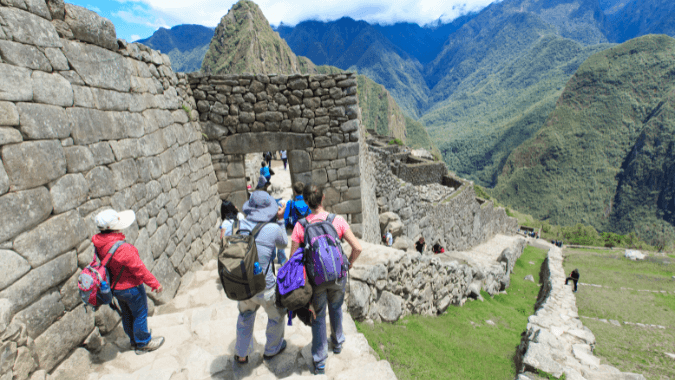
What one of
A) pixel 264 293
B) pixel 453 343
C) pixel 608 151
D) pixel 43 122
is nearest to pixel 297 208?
pixel 264 293

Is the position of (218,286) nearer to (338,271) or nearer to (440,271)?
(338,271)

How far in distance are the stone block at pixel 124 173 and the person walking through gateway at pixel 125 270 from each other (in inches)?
37.5

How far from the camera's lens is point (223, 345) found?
3498 mm

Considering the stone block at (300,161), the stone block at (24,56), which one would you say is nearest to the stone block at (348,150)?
the stone block at (300,161)

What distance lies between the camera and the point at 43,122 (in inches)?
111

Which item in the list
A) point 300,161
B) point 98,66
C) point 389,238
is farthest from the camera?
point 389,238

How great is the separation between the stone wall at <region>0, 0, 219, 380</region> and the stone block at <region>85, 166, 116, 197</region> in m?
0.01

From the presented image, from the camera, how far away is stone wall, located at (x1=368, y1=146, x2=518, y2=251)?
12.2 m

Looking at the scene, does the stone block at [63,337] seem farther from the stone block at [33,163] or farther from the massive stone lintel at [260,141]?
the massive stone lintel at [260,141]

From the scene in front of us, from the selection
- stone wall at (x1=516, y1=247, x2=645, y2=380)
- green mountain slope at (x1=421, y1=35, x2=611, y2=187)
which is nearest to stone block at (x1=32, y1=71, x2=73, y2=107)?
stone wall at (x1=516, y1=247, x2=645, y2=380)

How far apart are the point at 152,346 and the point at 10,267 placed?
1.53 metres

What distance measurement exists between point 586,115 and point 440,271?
425 ft

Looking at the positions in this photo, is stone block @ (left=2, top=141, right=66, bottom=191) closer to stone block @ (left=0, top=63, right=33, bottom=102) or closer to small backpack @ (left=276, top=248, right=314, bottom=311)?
stone block @ (left=0, top=63, right=33, bottom=102)

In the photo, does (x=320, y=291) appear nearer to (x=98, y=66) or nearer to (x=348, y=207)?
(x=98, y=66)
